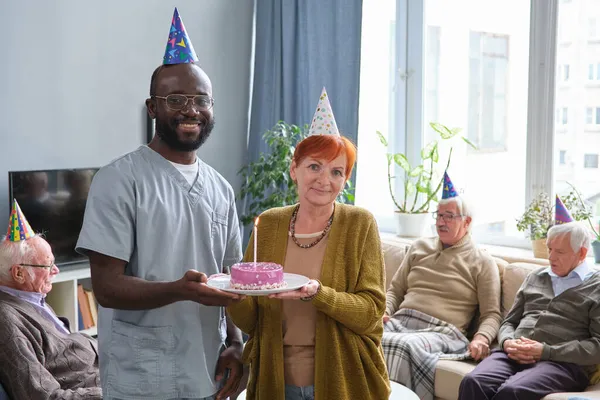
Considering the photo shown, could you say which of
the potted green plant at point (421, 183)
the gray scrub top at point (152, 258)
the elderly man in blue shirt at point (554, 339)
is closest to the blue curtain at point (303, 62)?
the potted green plant at point (421, 183)

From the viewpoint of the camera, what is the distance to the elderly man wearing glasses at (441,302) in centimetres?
324

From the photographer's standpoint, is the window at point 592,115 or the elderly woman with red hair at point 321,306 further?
the window at point 592,115

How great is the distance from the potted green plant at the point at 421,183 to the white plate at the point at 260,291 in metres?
2.65

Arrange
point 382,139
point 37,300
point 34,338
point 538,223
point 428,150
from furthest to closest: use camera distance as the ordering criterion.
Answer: point 382,139 → point 428,150 → point 538,223 → point 37,300 → point 34,338

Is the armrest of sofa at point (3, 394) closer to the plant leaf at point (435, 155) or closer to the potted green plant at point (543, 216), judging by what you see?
the potted green plant at point (543, 216)

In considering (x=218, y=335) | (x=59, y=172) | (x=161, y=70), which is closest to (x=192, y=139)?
(x=161, y=70)

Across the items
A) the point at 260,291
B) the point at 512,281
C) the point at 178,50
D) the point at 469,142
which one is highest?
the point at 178,50

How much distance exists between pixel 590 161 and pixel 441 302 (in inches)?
45.6

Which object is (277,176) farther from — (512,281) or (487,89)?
(512,281)

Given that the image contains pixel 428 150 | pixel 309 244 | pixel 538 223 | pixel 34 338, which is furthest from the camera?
pixel 428 150

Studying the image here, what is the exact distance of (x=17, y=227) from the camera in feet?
9.18

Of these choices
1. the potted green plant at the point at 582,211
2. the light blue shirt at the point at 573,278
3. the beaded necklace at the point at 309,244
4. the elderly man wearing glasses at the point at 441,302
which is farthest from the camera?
the potted green plant at the point at 582,211

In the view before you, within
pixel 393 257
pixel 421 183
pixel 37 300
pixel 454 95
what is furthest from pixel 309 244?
pixel 454 95

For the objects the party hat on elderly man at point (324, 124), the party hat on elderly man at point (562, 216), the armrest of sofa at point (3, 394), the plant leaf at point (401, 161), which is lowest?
the armrest of sofa at point (3, 394)
